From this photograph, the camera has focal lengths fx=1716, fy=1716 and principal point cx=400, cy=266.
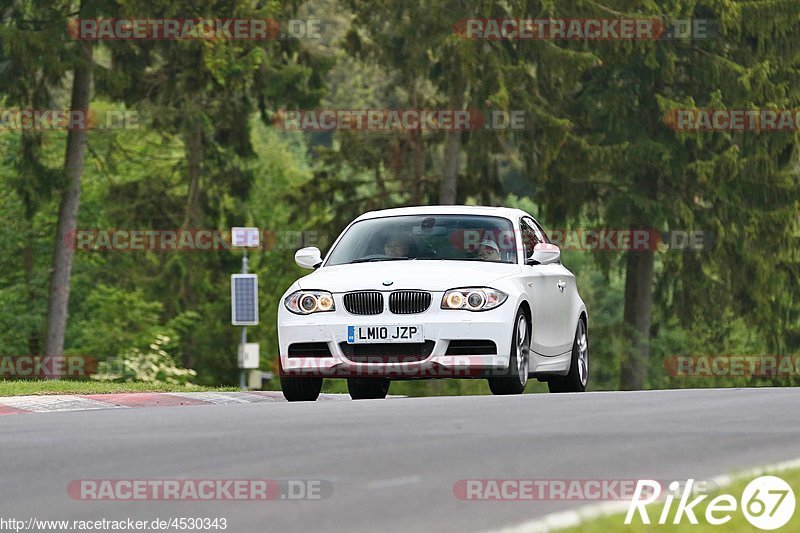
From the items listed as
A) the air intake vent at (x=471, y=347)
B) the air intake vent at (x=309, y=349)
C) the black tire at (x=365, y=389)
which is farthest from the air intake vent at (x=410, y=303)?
the black tire at (x=365, y=389)

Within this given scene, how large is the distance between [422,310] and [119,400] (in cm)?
321

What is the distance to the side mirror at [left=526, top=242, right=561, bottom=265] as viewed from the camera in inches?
644

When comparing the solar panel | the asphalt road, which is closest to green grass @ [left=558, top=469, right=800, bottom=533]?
the asphalt road

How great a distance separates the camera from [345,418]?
39.0 feet

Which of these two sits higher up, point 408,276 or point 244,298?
point 408,276

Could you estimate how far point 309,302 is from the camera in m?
15.2

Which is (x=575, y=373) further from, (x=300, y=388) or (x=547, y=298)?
(x=300, y=388)

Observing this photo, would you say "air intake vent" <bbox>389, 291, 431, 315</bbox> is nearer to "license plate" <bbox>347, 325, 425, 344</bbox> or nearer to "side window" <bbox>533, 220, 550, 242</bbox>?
"license plate" <bbox>347, 325, 425, 344</bbox>

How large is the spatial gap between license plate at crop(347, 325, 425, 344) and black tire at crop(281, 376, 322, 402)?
0.96m

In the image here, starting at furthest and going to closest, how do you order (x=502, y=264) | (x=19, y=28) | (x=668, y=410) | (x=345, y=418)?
(x=19, y=28) → (x=502, y=264) → (x=668, y=410) → (x=345, y=418)

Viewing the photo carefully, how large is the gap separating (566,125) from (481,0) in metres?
3.24

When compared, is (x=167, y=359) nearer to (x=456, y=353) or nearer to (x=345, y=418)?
(x=456, y=353)

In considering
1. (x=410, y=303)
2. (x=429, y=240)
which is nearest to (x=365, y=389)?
(x=429, y=240)

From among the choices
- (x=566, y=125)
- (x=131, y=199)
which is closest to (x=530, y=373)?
(x=566, y=125)
